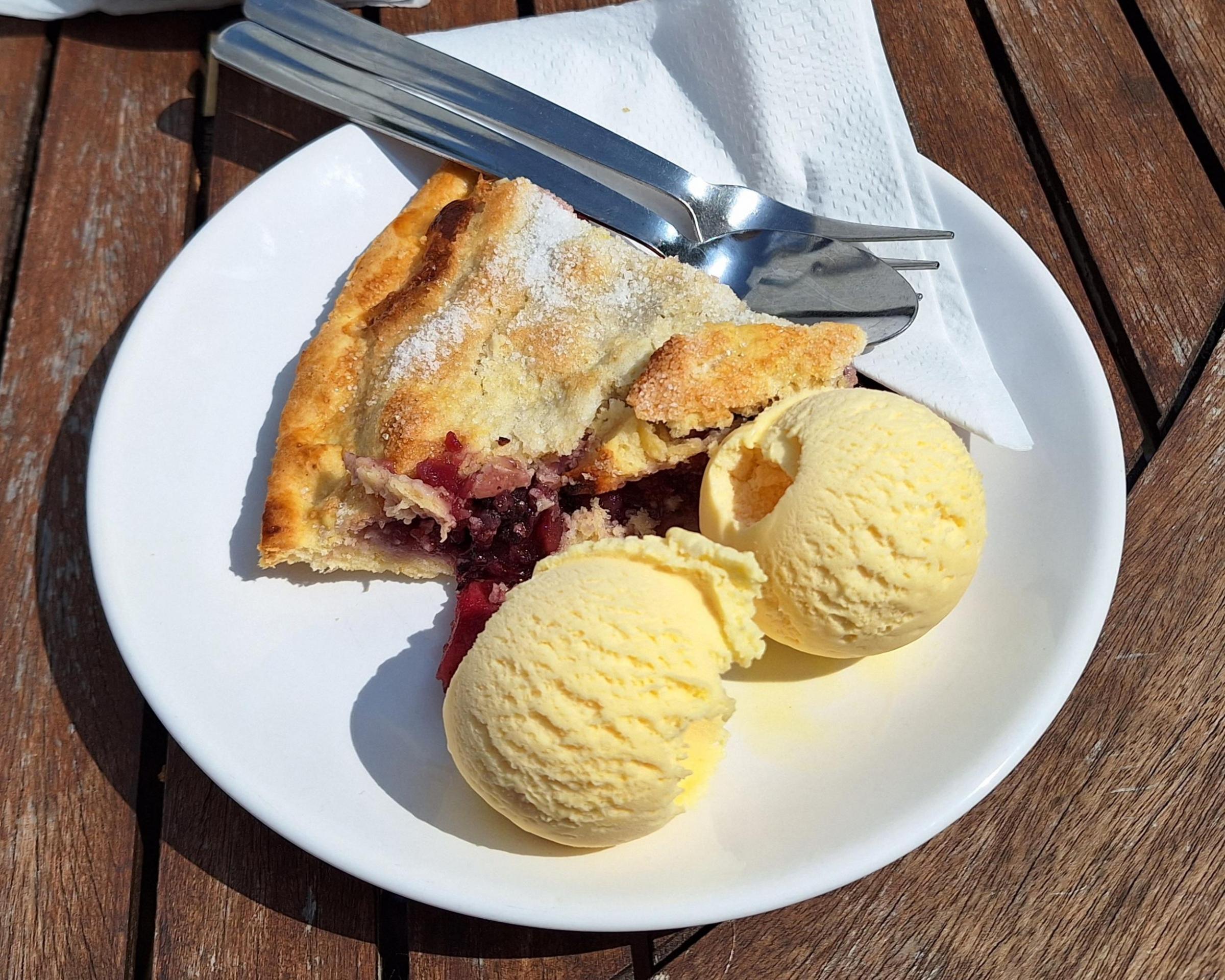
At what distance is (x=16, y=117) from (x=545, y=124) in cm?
154

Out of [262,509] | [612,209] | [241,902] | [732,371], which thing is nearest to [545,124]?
[612,209]

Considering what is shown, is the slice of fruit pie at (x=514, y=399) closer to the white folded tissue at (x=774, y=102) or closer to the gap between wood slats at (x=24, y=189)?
the white folded tissue at (x=774, y=102)

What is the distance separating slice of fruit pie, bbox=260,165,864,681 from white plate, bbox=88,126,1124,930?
0.31 ft

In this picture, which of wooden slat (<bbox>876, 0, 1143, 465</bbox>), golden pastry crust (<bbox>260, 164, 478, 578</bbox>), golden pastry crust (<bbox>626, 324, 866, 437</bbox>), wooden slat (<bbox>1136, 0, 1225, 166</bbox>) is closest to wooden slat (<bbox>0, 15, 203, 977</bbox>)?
golden pastry crust (<bbox>260, 164, 478, 578</bbox>)

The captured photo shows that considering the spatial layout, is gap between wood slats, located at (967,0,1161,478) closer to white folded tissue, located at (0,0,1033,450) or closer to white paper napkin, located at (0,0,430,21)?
white folded tissue, located at (0,0,1033,450)

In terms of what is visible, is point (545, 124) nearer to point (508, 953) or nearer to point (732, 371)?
point (732, 371)

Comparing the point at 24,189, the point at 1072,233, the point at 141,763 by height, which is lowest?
the point at 141,763

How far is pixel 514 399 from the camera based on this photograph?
6.07ft

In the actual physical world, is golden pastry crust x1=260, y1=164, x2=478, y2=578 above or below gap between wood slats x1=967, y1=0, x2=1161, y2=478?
below

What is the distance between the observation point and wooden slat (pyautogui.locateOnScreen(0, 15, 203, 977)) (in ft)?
5.25

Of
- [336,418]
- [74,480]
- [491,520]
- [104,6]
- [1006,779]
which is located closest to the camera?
[1006,779]

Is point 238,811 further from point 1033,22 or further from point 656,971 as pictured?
point 1033,22

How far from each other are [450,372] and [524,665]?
723 mm

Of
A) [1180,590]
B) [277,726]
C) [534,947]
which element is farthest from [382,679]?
[1180,590]
